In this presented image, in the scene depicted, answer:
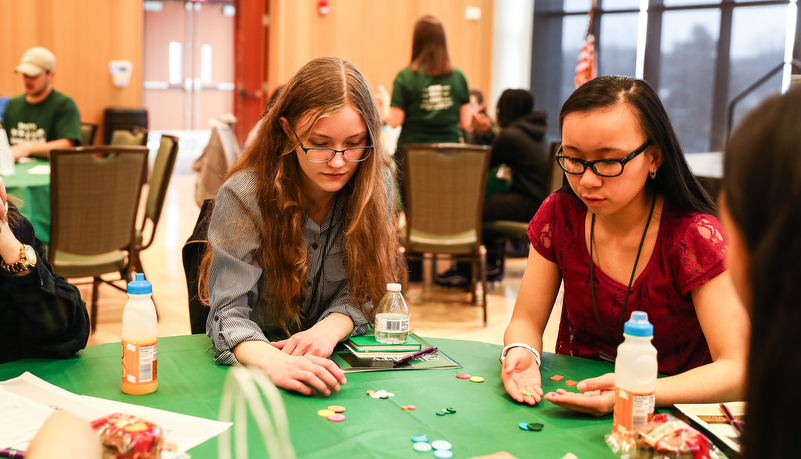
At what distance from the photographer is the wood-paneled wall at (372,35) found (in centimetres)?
848

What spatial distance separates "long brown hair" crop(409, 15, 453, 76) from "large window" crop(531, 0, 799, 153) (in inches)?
107

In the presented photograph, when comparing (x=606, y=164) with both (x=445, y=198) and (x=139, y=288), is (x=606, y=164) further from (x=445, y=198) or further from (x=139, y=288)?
(x=445, y=198)

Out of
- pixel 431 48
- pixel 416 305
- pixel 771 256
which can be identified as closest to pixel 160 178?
pixel 416 305

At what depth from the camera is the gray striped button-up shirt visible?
4.99 ft

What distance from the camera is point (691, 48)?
26.5 ft

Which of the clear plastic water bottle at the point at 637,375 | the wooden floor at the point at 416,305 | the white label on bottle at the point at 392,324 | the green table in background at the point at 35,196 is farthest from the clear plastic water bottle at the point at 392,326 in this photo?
the green table in background at the point at 35,196

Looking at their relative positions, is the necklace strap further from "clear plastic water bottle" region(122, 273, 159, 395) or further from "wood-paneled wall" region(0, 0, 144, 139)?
"wood-paneled wall" region(0, 0, 144, 139)

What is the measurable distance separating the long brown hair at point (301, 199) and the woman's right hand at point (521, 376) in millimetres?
421

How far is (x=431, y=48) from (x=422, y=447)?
4.33 meters

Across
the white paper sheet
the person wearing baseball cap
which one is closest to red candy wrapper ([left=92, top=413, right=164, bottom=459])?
the white paper sheet

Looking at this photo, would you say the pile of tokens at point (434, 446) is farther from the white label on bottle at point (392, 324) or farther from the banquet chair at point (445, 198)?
the banquet chair at point (445, 198)

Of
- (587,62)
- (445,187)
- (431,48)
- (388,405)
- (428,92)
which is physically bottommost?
(388,405)

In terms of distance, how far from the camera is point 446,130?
5297mm

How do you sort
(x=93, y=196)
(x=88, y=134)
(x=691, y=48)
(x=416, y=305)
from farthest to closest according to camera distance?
(x=691, y=48)
(x=88, y=134)
(x=416, y=305)
(x=93, y=196)
